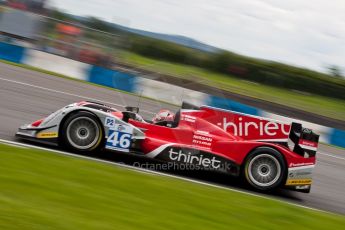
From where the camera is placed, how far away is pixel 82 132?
808 cm

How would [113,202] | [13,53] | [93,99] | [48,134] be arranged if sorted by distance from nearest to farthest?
[113,202], [48,134], [93,99], [13,53]

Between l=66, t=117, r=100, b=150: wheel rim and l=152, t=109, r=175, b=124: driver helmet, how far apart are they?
961mm

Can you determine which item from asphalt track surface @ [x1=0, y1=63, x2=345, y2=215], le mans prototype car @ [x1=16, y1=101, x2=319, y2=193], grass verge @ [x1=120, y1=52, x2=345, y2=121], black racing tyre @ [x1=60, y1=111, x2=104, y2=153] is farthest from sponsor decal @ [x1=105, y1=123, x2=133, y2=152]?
grass verge @ [x1=120, y1=52, x2=345, y2=121]

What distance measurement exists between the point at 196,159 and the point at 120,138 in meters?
1.07

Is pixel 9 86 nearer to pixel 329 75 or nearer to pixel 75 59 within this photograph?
pixel 75 59

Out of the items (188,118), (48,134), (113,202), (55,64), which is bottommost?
(113,202)

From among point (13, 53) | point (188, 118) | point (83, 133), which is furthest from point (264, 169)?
point (13, 53)

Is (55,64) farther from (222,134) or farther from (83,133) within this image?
(222,134)

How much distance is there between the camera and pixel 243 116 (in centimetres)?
845

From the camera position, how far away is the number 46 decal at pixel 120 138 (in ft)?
26.4

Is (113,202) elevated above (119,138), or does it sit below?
below

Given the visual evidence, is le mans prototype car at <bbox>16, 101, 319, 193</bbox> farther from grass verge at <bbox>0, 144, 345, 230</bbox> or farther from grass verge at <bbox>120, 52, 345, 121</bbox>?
grass verge at <bbox>120, 52, 345, 121</bbox>

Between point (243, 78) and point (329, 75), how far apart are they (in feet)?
17.8

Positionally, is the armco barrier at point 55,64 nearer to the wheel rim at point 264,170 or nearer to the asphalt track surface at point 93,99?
the asphalt track surface at point 93,99
